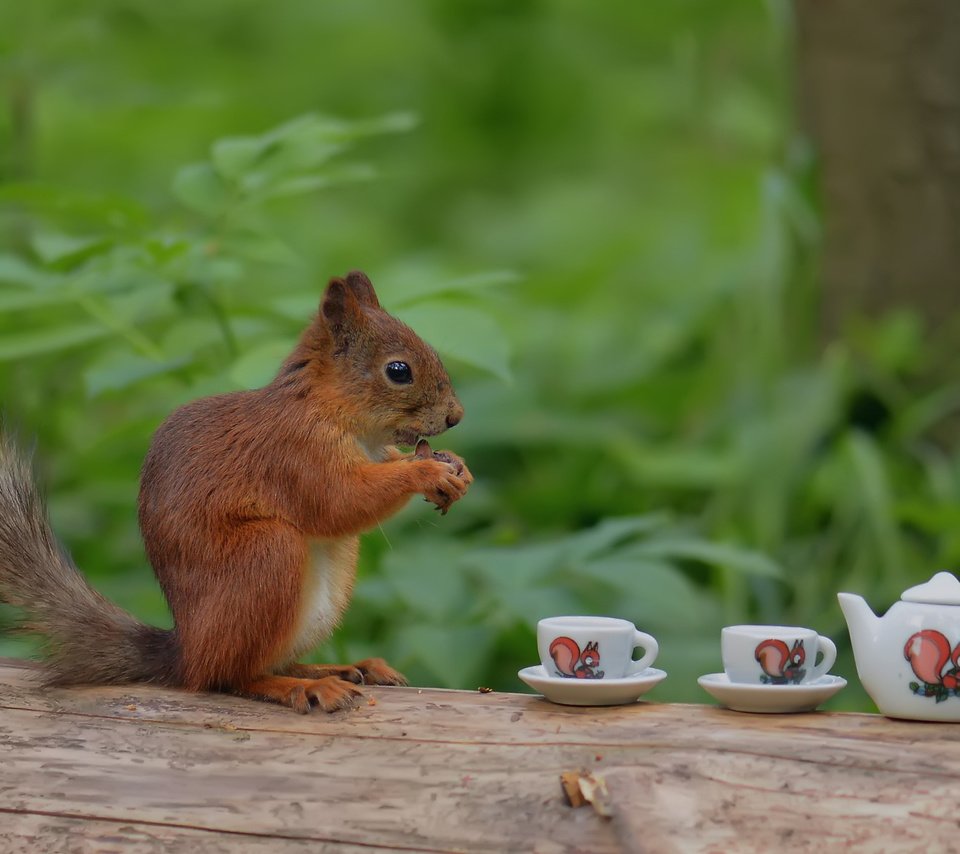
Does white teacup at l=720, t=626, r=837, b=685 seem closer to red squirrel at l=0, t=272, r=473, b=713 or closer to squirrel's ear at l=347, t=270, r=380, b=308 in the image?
red squirrel at l=0, t=272, r=473, b=713

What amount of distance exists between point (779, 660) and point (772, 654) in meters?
0.01

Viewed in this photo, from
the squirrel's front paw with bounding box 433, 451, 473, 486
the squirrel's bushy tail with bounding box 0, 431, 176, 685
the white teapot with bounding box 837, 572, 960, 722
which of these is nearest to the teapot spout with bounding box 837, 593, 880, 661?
the white teapot with bounding box 837, 572, 960, 722

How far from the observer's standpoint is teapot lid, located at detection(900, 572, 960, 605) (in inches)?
57.9

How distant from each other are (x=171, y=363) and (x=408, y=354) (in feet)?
1.40

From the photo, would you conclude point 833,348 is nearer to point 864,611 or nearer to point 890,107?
point 890,107

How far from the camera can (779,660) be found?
1.53 m

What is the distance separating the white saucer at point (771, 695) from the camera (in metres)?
1.50

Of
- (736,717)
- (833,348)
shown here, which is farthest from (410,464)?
(833,348)

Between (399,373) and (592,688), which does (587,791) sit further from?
(399,373)

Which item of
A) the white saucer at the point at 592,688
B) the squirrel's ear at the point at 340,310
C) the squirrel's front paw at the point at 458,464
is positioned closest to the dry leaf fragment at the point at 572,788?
the white saucer at the point at 592,688

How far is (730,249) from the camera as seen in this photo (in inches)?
173

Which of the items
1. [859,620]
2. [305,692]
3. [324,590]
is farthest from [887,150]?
[305,692]

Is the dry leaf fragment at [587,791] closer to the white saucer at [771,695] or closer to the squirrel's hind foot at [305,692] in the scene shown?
the white saucer at [771,695]

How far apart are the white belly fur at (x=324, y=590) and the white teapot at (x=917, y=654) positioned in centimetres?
63
